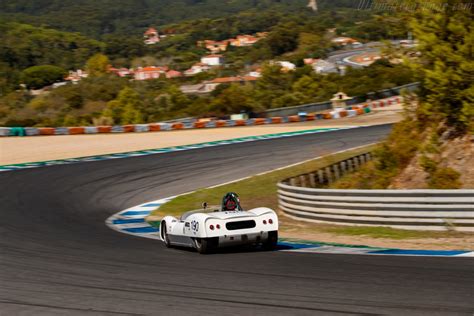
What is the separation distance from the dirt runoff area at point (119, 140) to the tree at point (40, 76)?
13400cm

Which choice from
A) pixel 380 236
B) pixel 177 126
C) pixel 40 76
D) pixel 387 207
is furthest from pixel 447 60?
pixel 40 76

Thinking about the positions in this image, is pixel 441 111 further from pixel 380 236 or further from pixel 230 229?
pixel 230 229

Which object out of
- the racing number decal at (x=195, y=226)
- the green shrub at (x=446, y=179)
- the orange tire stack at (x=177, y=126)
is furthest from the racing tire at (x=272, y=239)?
the orange tire stack at (x=177, y=126)

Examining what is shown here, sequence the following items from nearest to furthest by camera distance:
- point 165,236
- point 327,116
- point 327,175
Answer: point 165,236
point 327,175
point 327,116

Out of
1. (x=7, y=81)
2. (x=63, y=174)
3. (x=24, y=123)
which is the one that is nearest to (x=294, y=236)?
(x=63, y=174)

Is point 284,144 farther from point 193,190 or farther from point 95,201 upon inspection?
point 95,201

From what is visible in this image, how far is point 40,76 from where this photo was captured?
175000 mm

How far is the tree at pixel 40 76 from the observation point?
172 meters

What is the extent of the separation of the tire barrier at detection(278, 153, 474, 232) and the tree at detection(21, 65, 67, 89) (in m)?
161

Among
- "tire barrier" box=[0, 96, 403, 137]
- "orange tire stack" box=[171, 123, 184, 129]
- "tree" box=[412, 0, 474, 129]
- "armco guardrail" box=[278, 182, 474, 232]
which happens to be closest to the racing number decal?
"armco guardrail" box=[278, 182, 474, 232]

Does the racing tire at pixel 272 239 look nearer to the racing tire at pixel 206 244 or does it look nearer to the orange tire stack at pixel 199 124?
the racing tire at pixel 206 244

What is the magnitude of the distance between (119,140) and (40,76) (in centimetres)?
14284

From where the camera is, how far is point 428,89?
16.5 metres

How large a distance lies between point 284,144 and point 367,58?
4610 inches
